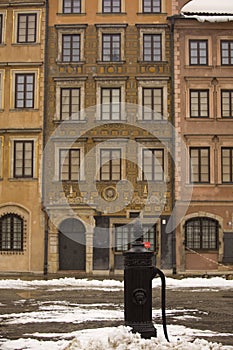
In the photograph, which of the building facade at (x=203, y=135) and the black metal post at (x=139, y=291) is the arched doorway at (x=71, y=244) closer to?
the building facade at (x=203, y=135)


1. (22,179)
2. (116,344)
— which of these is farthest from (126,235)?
(116,344)

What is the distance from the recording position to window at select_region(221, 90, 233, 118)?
95.9 feet

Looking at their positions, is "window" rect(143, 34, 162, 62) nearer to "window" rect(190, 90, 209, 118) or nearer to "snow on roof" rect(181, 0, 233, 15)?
"snow on roof" rect(181, 0, 233, 15)

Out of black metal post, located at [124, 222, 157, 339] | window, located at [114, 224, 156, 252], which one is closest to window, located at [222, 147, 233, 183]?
window, located at [114, 224, 156, 252]

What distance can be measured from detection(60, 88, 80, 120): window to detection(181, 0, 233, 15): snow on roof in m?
6.89

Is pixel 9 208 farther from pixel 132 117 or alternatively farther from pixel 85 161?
pixel 132 117

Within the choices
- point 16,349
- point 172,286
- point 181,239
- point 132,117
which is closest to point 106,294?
point 172,286

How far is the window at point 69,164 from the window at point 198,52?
24.4ft

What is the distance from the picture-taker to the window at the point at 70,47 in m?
29.8

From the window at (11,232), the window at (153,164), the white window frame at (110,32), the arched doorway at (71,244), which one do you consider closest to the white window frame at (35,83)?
the white window frame at (110,32)

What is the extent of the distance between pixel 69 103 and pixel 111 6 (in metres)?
5.56

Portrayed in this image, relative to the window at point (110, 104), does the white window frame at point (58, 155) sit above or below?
below

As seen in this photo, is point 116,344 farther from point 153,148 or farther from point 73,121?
point 73,121

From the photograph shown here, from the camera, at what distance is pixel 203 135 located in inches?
1140
